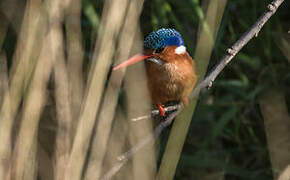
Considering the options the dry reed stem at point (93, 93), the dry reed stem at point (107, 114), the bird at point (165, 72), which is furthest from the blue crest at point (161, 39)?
the dry reed stem at point (93, 93)

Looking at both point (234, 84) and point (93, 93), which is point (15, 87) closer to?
point (93, 93)

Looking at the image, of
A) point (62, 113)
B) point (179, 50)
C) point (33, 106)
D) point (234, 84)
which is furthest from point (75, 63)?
point (234, 84)

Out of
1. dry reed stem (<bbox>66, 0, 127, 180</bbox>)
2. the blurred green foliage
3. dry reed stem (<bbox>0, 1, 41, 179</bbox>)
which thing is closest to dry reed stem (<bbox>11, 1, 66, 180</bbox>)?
A: dry reed stem (<bbox>0, 1, 41, 179</bbox>)

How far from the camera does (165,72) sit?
199 centimetres

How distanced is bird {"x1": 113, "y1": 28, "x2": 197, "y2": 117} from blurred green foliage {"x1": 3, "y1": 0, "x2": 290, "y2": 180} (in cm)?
49

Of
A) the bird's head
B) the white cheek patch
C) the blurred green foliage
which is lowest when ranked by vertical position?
the blurred green foliage

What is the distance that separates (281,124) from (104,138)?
3.09ft

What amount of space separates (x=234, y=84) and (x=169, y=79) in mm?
856

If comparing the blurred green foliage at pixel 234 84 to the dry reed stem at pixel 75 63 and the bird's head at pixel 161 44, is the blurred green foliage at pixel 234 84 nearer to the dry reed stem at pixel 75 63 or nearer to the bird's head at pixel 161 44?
the bird's head at pixel 161 44

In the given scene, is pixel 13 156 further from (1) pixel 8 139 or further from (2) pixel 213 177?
(2) pixel 213 177

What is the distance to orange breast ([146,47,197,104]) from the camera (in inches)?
77.3

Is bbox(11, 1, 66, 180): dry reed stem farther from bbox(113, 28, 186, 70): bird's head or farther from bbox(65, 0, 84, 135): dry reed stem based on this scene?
bbox(113, 28, 186, 70): bird's head

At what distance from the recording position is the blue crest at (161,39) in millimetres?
1969

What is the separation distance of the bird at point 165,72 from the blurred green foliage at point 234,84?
1.60 ft
